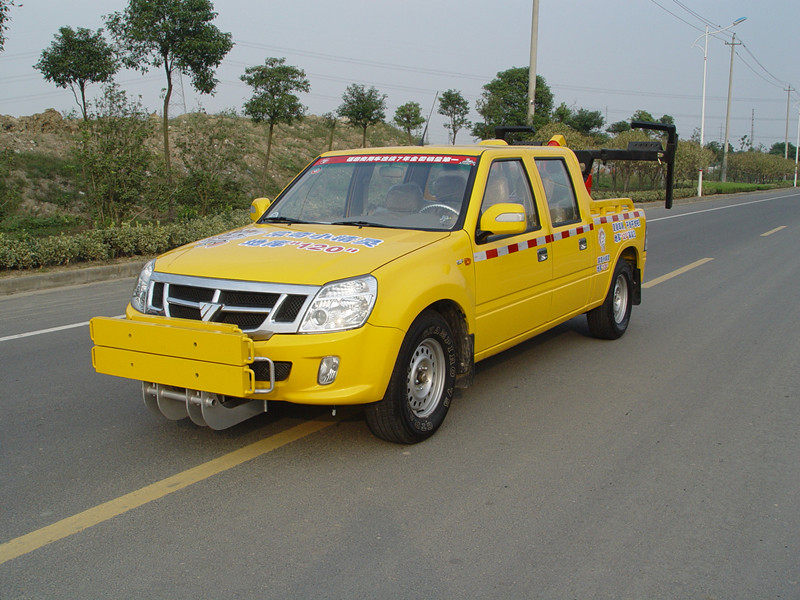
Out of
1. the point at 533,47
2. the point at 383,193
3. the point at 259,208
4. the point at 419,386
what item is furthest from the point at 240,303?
the point at 533,47

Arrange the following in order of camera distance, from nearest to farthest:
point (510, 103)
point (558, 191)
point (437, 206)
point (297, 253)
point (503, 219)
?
point (297, 253)
point (503, 219)
point (437, 206)
point (558, 191)
point (510, 103)

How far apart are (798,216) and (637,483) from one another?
2646 centimetres

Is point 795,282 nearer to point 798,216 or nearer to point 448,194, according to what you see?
point 448,194

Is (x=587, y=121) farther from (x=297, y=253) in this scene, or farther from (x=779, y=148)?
(x=779, y=148)

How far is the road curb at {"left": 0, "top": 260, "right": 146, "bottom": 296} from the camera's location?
33.8ft

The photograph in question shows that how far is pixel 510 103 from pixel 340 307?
142 ft

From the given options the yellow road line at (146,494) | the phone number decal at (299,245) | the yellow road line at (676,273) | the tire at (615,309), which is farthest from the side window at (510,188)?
the yellow road line at (676,273)

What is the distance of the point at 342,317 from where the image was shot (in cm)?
413

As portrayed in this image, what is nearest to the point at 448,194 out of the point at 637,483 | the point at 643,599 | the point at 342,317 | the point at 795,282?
the point at 342,317

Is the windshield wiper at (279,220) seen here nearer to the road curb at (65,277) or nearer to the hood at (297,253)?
the hood at (297,253)

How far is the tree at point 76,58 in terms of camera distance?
24.0 metres

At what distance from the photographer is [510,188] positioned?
226 inches

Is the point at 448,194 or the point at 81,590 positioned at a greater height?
the point at 448,194

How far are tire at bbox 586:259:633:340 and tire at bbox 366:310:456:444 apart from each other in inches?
116
